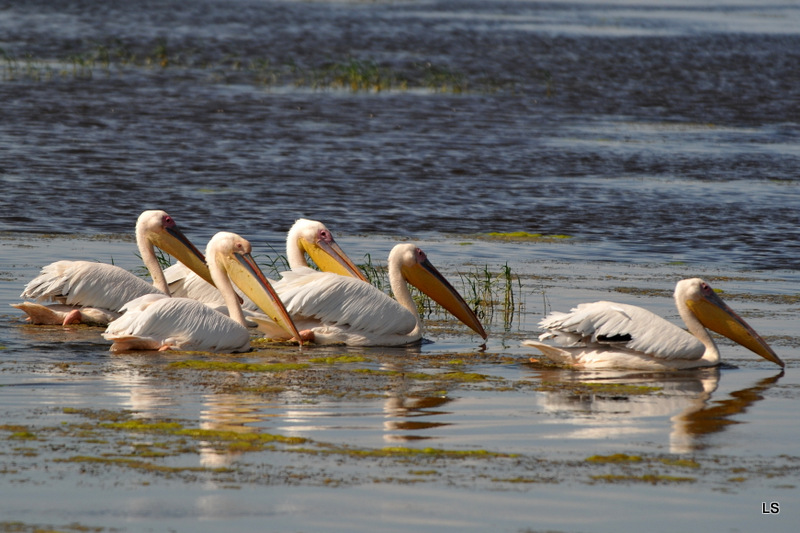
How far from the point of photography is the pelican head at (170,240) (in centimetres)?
805

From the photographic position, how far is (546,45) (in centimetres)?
2956

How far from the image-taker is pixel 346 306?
292 inches

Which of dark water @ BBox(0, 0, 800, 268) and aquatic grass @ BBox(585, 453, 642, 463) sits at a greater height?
dark water @ BBox(0, 0, 800, 268)

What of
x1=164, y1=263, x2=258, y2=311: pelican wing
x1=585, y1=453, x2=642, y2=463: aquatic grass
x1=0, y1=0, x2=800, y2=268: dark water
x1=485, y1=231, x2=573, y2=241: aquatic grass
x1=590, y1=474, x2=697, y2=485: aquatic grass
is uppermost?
x1=0, y1=0, x2=800, y2=268: dark water

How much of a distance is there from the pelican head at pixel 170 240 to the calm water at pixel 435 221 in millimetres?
856

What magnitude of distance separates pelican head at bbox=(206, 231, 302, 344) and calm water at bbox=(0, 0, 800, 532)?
1.80 feet

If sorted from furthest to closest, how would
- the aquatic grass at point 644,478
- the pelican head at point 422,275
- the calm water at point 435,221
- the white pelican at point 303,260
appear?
the white pelican at point 303,260
the pelican head at point 422,275
the aquatic grass at point 644,478
the calm water at point 435,221

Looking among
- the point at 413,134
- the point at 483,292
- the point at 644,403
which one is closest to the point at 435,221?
the point at 483,292

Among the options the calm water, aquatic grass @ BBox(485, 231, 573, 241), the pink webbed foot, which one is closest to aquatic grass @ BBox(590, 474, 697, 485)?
the calm water

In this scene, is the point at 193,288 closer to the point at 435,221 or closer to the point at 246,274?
the point at 246,274

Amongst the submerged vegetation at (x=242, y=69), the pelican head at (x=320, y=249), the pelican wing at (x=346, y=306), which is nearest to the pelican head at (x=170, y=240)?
the pelican head at (x=320, y=249)

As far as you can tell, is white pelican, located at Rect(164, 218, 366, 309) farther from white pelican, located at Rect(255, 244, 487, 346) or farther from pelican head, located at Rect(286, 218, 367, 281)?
white pelican, located at Rect(255, 244, 487, 346)

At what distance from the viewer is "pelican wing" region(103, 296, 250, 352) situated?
679cm

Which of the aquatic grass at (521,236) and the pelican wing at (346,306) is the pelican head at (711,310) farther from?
the aquatic grass at (521,236)
